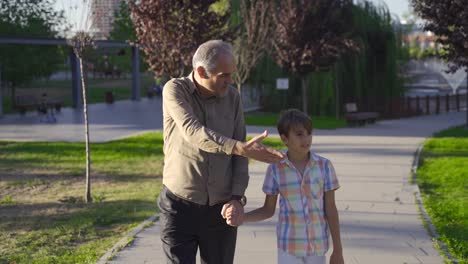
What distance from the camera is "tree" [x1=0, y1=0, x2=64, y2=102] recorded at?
34.4m

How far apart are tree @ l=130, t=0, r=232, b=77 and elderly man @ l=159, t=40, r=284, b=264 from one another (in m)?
11.2

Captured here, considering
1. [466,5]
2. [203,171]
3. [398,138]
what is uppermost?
[466,5]

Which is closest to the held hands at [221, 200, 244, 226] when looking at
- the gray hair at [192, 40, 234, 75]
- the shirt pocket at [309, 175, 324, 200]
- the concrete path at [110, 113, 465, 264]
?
the shirt pocket at [309, 175, 324, 200]

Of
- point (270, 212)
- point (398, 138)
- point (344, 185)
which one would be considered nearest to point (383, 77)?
point (398, 138)

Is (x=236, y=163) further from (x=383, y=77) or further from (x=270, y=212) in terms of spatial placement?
(x=383, y=77)

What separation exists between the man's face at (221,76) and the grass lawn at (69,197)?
326 centimetres

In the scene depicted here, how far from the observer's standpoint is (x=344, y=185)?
38.5 feet

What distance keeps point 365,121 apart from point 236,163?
22089 millimetres

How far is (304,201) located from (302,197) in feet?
0.09

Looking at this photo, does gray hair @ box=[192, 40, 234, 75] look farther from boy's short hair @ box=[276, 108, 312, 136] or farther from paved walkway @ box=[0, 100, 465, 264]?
paved walkway @ box=[0, 100, 465, 264]

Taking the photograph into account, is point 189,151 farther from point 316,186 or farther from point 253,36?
point 253,36

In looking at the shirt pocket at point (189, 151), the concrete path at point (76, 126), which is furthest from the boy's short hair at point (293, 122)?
the concrete path at point (76, 126)

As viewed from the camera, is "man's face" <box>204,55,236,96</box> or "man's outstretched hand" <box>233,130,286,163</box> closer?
"man's outstretched hand" <box>233,130,286,163</box>

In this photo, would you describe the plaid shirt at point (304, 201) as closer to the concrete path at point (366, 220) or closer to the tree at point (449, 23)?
the concrete path at point (366, 220)
